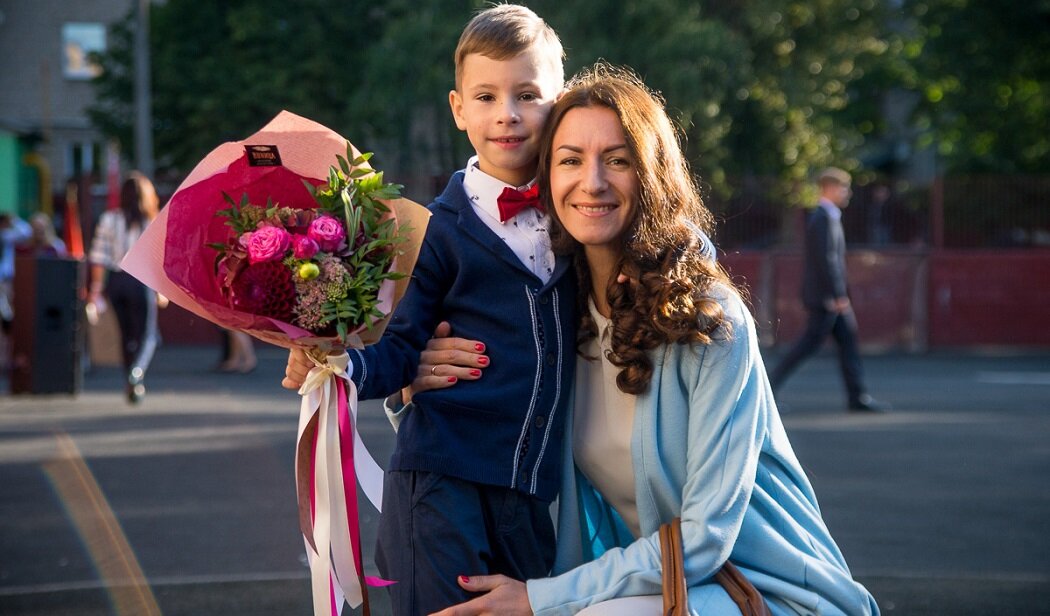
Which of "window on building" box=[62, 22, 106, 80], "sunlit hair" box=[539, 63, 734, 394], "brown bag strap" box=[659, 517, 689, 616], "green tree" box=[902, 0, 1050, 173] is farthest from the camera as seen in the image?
"window on building" box=[62, 22, 106, 80]

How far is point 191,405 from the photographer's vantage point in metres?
12.2

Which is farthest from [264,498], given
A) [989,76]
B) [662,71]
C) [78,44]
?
[78,44]

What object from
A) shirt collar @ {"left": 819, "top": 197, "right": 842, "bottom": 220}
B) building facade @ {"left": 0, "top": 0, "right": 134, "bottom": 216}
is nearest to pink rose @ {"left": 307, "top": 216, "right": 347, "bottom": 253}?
shirt collar @ {"left": 819, "top": 197, "right": 842, "bottom": 220}

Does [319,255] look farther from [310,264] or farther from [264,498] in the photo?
[264,498]

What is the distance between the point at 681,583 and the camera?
9.39 feet

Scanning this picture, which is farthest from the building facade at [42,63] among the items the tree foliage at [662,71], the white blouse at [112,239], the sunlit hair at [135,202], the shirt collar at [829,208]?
the shirt collar at [829,208]

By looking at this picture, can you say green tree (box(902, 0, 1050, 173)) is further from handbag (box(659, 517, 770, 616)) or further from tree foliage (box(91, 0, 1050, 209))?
handbag (box(659, 517, 770, 616))

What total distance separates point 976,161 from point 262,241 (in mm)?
26813

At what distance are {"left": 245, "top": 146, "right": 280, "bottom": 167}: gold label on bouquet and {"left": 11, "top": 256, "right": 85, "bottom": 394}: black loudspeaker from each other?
10.1 metres

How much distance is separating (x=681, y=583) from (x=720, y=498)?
0.63 ft

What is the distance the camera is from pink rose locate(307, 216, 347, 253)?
9.64 feet

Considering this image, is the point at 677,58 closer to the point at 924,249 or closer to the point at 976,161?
the point at 924,249


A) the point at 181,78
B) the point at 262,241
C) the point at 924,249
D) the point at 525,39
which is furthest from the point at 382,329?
the point at 181,78

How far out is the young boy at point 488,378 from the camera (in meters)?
3.23
